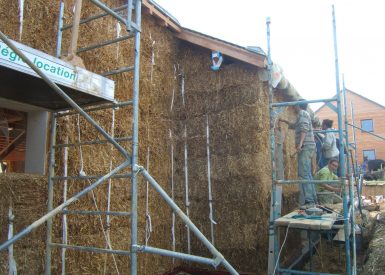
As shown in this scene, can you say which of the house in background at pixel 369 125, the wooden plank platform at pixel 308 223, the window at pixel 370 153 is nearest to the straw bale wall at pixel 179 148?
the wooden plank platform at pixel 308 223

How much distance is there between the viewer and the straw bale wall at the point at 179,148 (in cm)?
504

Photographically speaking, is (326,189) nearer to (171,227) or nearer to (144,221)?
(171,227)

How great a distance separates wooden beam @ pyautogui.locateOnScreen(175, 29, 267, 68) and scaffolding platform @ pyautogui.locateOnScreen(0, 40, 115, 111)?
12.4 ft

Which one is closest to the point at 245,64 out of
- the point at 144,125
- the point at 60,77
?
the point at 144,125

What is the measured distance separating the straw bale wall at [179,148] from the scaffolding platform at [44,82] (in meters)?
1.11

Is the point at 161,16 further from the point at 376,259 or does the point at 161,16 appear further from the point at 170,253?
the point at 376,259

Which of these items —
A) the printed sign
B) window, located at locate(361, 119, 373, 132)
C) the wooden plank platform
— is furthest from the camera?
window, located at locate(361, 119, 373, 132)

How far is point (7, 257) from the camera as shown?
381cm

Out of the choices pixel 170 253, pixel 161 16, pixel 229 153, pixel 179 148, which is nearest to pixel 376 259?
pixel 229 153

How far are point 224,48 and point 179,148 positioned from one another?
214cm

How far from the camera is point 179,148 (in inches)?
288

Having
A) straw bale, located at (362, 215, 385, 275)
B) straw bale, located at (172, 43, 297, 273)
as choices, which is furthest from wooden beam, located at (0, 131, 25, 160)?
straw bale, located at (362, 215, 385, 275)

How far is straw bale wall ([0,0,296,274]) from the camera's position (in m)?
5.04

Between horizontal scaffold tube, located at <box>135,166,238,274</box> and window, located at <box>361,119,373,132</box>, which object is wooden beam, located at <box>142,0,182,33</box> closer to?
horizontal scaffold tube, located at <box>135,166,238,274</box>
